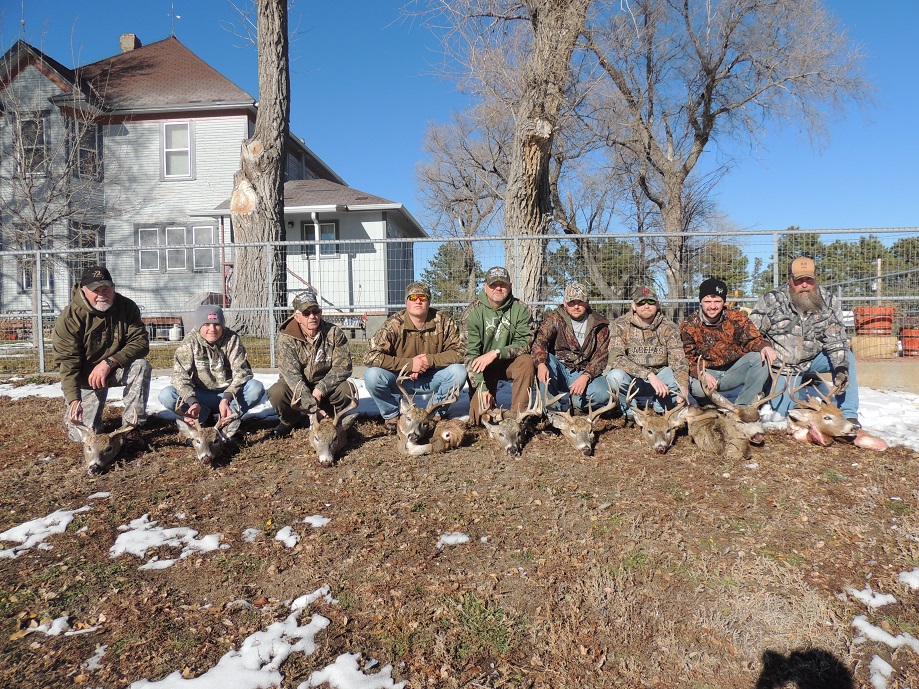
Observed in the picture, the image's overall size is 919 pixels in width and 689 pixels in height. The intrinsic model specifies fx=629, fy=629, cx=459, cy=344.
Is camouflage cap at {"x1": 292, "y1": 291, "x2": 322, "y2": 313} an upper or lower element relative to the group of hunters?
upper

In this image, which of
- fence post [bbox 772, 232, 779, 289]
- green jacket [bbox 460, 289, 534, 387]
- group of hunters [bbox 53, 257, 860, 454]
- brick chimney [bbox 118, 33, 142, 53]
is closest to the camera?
group of hunters [bbox 53, 257, 860, 454]

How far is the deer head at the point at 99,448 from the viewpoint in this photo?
5953 mm

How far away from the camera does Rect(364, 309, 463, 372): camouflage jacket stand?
23.8 ft

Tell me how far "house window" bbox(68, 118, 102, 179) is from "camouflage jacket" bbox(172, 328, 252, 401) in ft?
58.6

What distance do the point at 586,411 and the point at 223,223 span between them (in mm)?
18196

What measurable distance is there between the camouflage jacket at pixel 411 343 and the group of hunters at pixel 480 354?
0.01 meters

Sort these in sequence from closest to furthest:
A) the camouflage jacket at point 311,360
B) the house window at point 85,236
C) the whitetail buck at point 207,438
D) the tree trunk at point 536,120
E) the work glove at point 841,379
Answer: the whitetail buck at point 207,438
the work glove at point 841,379
the camouflage jacket at point 311,360
the tree trunk at point 536,120
the house window at point 85,236

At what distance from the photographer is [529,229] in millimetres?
10844

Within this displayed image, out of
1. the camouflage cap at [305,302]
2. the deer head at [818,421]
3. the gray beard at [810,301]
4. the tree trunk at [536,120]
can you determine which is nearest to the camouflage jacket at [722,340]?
the gray beard at [810,301]

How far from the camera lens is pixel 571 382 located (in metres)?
7.30

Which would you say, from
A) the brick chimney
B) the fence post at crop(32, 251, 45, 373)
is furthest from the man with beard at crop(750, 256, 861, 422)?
the brick chimney

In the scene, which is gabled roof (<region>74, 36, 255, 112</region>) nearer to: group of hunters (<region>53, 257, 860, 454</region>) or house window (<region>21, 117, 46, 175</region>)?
house window (<region>21, 117, 46, 175</region>)

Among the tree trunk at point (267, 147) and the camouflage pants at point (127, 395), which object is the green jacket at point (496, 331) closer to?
the camouflage pants at point (127, 395)

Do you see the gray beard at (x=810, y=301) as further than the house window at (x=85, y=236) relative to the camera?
No
